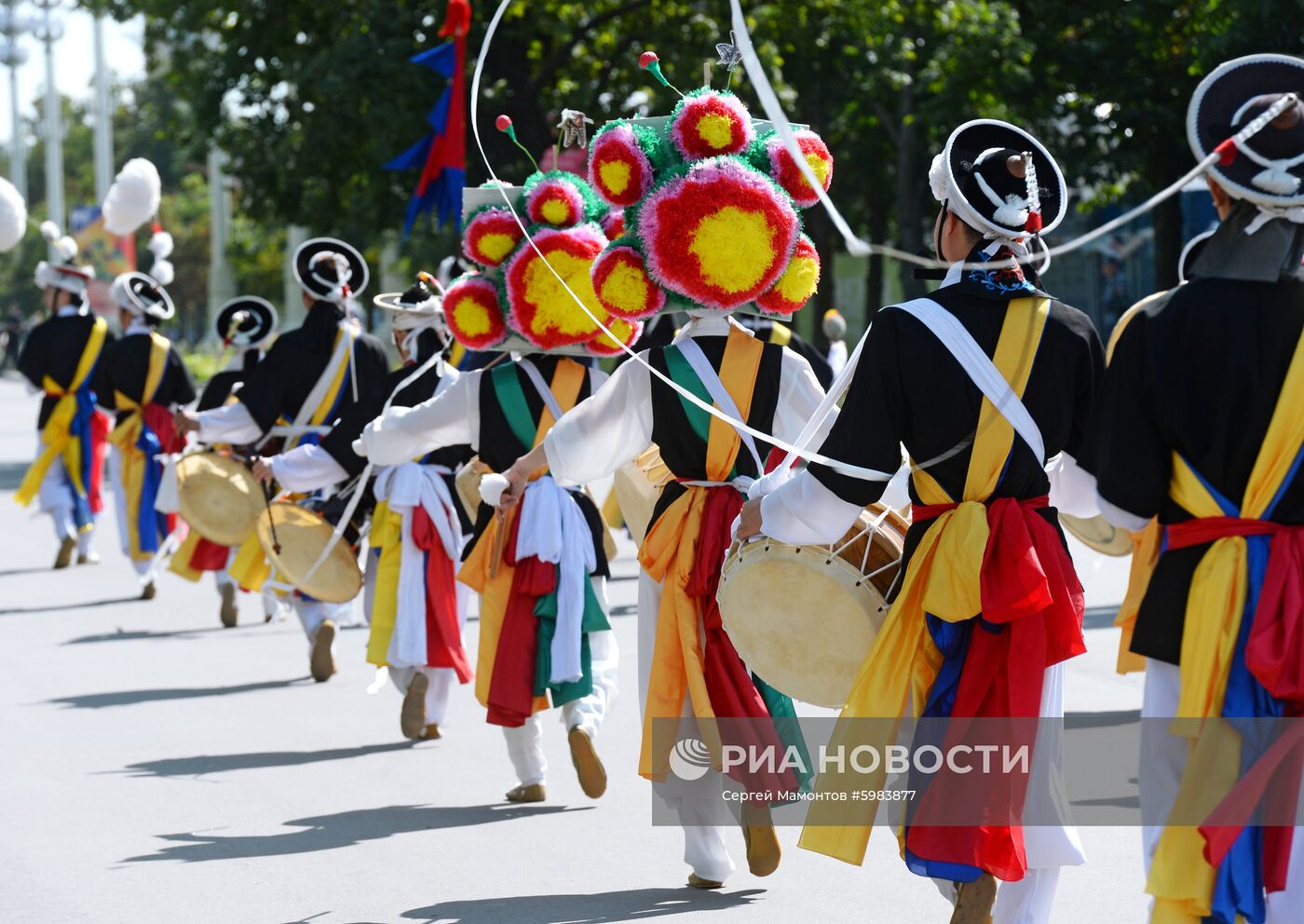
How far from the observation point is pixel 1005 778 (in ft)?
14.6

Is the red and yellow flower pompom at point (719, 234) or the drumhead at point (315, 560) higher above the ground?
the red and yellow flower pompom at point (719, 234)

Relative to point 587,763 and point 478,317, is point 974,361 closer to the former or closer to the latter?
point 587,763

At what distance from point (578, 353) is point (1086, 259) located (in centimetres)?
2298

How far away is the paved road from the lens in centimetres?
555

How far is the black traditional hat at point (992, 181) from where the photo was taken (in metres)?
4.61

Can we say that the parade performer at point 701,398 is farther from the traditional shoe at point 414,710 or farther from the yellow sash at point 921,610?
the traditional shoe at point 414,710

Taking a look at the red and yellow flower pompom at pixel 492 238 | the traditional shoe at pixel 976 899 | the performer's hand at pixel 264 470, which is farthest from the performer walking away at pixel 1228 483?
the performer's hand at pixel 264 470

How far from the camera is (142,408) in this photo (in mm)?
12945

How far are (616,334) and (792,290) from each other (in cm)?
95

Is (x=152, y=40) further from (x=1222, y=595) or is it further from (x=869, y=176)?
(x=1222, y=595)

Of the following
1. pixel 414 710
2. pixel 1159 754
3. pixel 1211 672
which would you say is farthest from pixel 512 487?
pixel 1211 672

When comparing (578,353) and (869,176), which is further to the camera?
(869,176)

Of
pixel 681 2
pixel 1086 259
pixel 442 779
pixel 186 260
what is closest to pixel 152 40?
pixel 681 2

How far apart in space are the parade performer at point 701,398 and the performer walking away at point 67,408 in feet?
30.4
